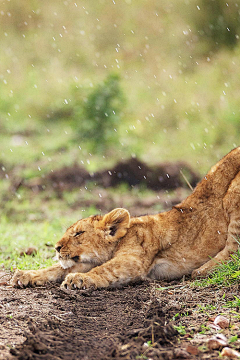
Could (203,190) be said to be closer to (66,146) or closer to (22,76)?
(66,146)

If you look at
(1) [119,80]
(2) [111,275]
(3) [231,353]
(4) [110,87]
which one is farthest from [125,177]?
(3) [231,353]

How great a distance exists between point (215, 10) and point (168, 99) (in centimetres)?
384

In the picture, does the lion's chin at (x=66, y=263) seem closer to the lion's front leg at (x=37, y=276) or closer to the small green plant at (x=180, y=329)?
the lion's front leg at (x=37, y=276)

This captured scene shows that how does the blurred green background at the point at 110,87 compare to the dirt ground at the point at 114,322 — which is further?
the blurred green background at the point at 110,87

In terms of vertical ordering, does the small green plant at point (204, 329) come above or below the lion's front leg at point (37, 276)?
above

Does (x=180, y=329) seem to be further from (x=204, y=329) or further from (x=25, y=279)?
(x=25, y=279)

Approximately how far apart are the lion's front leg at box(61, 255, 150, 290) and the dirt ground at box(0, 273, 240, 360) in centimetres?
7

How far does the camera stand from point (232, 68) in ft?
41.4

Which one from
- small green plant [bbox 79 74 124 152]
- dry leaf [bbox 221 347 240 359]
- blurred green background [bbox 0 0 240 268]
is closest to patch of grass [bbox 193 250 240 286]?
dry leaf [bbox 221 347 240 359]

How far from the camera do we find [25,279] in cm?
356

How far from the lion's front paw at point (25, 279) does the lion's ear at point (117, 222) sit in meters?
0.64

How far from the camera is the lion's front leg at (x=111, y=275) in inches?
131

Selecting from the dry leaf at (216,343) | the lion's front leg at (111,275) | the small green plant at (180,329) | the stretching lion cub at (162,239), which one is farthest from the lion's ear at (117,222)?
the dry leaf at (216,343)

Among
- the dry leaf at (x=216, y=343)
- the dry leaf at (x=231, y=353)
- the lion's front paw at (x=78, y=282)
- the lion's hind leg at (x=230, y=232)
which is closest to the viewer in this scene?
the dry leaf at (x=231, y=353)
